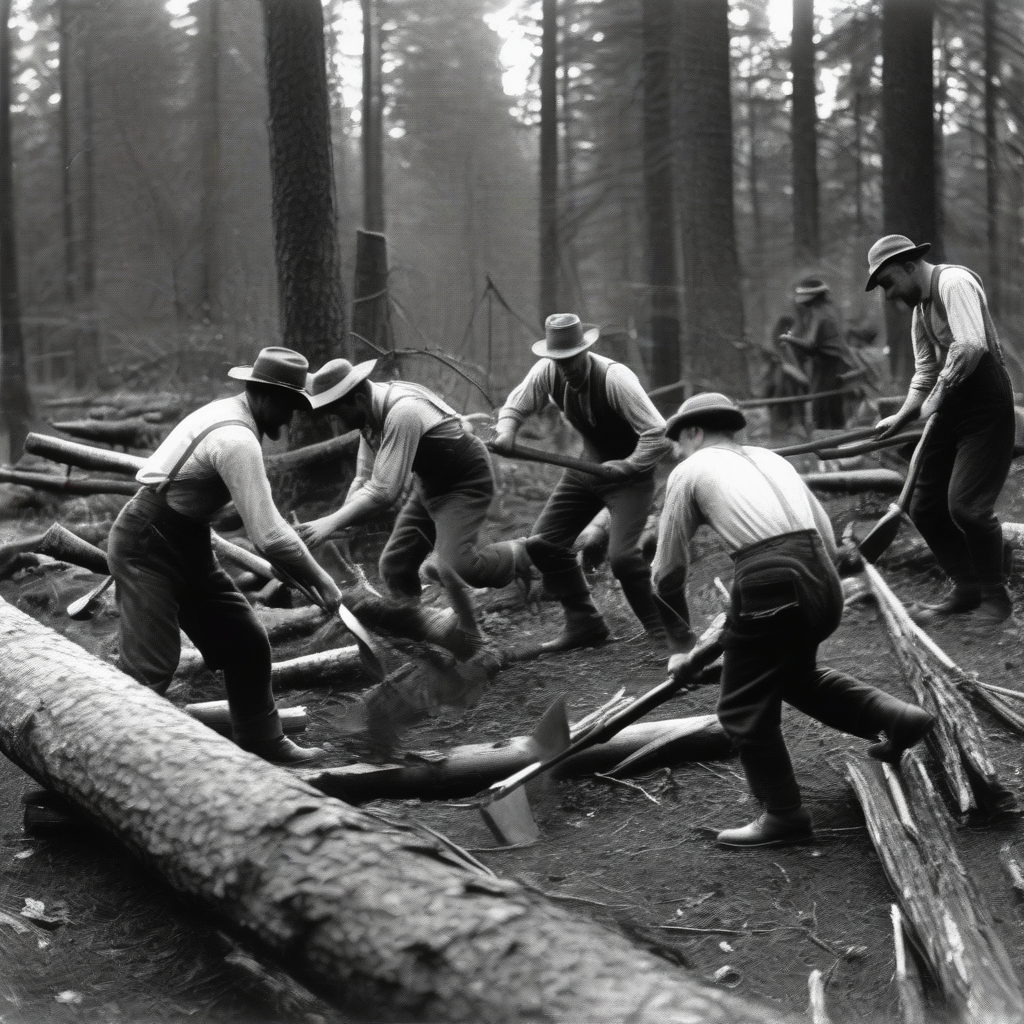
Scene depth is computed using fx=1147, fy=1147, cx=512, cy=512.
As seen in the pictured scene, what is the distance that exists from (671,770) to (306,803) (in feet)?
7.35

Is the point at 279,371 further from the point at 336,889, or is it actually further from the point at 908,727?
the point at 908,727

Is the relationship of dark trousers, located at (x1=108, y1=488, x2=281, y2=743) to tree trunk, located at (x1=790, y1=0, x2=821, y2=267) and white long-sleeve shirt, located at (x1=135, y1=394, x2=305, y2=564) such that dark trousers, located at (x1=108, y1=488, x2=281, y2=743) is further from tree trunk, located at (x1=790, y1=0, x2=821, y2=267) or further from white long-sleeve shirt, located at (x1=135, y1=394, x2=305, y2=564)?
tree trunk, located at (x1=790, y1=0, x2=821, y2=267)

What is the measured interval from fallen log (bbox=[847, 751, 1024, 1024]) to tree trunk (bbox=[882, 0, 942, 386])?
26.1 feet

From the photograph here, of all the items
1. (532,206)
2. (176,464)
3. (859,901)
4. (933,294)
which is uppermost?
(532,206)

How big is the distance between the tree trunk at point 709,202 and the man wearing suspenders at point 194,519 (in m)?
8.15

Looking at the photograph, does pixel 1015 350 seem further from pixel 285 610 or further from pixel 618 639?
pixel 285 610

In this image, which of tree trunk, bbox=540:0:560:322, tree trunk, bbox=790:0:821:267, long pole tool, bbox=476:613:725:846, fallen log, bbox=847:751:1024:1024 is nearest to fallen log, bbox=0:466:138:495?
long pole tool, bbox=476:613:725:846

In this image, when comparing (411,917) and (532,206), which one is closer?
(411,917)

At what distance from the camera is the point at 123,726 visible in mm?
4203

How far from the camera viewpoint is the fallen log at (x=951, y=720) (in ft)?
14.3

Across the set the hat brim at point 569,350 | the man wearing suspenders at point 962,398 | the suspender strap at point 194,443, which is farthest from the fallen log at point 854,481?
the suspender strap at point 194,443

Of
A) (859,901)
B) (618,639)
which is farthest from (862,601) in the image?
(859,901)

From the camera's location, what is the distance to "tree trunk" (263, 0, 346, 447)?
32.2 feet

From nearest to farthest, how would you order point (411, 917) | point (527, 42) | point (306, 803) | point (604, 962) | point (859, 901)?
point (604, 962), point (411, 917), point (306, 803), point (859, 901), point (527, 42)
